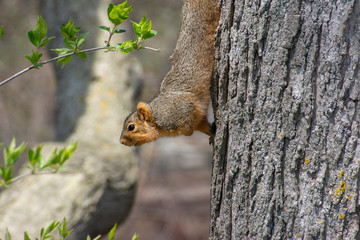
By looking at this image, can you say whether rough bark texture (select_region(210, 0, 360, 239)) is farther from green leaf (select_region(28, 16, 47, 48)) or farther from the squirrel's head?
the squirrel's head

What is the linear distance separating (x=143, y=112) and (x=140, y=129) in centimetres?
12

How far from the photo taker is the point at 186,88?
9.24 ft

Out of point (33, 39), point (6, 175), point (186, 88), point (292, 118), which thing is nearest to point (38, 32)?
point (33, 39)

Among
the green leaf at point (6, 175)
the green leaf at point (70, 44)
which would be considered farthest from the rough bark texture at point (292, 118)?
the green leaf at point (6, 175)

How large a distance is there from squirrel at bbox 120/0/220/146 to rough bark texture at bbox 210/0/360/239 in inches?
21.6

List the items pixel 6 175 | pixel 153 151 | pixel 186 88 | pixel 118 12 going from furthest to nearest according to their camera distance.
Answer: pixel 153 151 < pixel 186 88 < pixel 6 175 < pixel 118 12

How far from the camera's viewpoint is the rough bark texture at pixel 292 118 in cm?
167

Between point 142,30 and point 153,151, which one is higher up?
point 142,30

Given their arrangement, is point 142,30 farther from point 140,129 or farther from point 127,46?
point 140,129

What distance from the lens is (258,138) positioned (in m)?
1.85

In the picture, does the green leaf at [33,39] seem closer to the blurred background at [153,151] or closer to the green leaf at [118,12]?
the green leaf at [118,12]

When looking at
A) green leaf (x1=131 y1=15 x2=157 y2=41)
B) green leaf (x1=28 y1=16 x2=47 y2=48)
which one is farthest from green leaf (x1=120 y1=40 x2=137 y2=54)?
green leaf (x1=28 y1=16 x2=47 y2=48)

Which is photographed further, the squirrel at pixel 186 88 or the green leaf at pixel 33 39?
the squirrel at pixel 186 88

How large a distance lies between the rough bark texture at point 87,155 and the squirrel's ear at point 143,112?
145 centimetres
